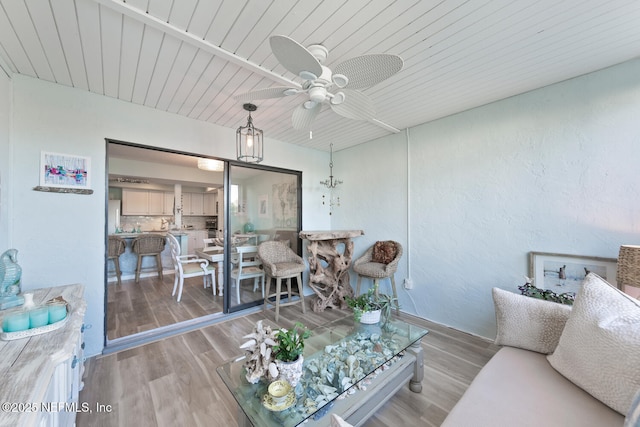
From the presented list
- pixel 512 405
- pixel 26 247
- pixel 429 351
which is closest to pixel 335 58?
pixel 512 405

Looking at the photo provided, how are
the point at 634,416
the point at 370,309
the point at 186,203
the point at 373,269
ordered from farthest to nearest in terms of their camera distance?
the point at 186,203 < the point at 373,269 < the point at 370,309 < the point at 634,416

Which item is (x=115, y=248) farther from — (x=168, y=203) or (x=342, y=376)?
(x=342, y=376)

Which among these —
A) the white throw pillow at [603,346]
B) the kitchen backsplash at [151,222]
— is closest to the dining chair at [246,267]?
the white throw pillow at [603,346]

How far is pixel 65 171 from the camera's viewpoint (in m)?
2.02

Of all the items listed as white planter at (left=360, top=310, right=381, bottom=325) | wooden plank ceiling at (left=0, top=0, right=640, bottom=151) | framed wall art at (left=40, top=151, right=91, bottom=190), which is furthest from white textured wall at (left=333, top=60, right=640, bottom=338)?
framed wall art at (left=40, top=151, right=91, bottom=190)

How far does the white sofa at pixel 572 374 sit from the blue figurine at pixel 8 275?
2394 mm

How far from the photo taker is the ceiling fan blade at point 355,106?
1475 millimetres

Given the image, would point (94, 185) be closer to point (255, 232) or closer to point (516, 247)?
point (255, 232)

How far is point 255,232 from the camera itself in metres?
3.38

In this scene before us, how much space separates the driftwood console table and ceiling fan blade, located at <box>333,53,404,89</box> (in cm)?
203

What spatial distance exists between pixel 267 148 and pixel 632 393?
3.55 meters

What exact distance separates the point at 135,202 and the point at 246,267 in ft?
14.3

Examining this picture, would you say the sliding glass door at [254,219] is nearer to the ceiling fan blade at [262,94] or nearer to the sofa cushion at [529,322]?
the ceiling fan blade at [262,94]

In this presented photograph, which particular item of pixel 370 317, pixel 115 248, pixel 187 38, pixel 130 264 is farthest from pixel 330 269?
pixel 130 264
